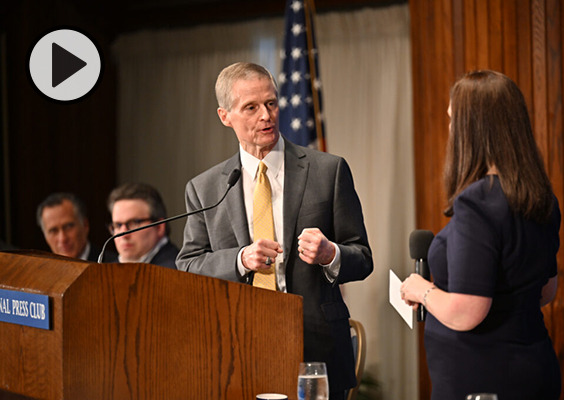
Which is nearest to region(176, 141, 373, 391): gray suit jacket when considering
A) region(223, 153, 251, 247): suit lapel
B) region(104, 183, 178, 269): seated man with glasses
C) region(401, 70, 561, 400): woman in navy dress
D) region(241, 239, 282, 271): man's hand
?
region(223, 153, 251, 247): suit lapel

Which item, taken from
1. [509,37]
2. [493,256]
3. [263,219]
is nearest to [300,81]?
[509,37]

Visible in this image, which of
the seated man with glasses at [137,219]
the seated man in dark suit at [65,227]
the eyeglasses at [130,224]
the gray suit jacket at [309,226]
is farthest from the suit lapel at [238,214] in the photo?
the seated man in dark suit at [65,227]

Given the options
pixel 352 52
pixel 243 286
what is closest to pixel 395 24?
pixel 352 52

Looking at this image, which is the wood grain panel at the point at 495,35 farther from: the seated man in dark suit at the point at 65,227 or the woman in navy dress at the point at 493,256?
the seated man in dark suit at the point at 65,227

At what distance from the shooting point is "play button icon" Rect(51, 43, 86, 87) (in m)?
5.29

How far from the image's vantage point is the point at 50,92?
18.9 ft

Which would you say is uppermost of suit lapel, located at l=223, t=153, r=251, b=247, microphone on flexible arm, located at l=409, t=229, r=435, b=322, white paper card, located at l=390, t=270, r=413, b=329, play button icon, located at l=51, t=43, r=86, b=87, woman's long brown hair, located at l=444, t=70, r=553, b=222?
play button icon, located at l=51, t=43, r=86, b=87

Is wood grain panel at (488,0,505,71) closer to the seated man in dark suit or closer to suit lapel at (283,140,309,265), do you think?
suit lapel at (283,140,309,265)

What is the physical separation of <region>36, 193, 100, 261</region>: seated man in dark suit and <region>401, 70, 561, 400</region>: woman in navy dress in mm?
2806

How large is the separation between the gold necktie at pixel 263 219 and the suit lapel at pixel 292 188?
53 millimetres

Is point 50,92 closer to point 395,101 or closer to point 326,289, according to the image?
point 395,101

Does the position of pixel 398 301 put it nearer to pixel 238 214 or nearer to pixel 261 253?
pixel 261 253

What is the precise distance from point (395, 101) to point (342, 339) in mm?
3818

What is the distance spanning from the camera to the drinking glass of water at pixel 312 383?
154 cm
